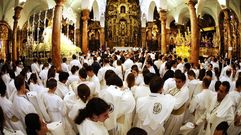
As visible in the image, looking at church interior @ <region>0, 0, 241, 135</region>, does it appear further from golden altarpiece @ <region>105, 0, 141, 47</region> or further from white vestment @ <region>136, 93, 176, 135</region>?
golden altarpiece @ <region>105, 0, 141, 47</region>

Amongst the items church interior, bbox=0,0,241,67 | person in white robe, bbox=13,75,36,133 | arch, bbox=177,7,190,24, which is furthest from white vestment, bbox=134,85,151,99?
arch, bbox=177,7,190,24

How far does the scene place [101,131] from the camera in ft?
14.2

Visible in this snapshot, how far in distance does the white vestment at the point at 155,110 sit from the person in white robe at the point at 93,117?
51.1 inches

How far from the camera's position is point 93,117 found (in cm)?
432

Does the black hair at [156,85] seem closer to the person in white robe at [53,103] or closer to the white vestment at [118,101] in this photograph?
the white vestment at [118,101]

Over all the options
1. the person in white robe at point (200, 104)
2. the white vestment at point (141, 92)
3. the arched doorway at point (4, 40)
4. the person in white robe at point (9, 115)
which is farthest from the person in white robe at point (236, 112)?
the arched doorway at point (4, 40)

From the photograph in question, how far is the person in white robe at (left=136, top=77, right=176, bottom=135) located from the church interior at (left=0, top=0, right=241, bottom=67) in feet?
35.7

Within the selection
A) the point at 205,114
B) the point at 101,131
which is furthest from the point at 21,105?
the point at 205,114

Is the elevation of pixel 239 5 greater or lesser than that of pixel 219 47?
greater

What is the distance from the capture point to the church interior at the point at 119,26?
20984 mm

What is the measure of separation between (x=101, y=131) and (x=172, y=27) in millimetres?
33029

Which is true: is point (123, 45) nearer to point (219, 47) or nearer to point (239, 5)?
point (219, 47)

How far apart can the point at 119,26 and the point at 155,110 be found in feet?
108

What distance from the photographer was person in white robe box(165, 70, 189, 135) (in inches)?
239
